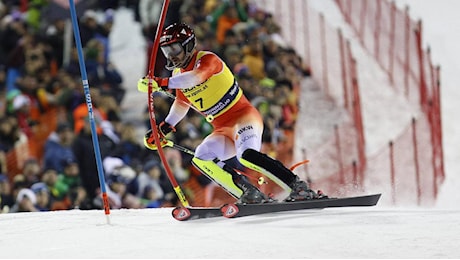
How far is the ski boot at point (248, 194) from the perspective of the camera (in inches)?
279

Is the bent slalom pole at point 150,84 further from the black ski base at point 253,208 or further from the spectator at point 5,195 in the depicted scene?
the spectator at point 5,195

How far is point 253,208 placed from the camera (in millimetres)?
7012

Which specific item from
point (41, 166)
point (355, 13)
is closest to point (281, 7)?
point (355, 13)

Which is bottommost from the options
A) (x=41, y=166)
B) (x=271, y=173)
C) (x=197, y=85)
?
(x=41, y=166)

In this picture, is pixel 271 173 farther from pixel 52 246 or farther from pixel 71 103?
pixel 71 103

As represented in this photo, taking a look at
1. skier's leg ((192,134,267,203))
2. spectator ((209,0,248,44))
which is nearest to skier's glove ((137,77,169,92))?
skier's leg ((192,134,267,203))

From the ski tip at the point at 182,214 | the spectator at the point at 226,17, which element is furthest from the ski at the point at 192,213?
the spectator at the point at 226,17

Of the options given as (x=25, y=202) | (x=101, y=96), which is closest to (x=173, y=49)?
(x=25, y=202)

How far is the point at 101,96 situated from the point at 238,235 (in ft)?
19.9

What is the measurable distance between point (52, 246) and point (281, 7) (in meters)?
10.0

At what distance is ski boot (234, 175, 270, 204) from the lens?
7.08 m

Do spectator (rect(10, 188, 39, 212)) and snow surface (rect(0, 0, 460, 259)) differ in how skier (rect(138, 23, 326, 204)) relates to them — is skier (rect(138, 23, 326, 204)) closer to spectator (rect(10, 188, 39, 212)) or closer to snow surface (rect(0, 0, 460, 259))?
snow surface (rect(0, 0, 460, 259))

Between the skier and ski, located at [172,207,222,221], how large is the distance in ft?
0.74

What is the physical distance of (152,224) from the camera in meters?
6.85
